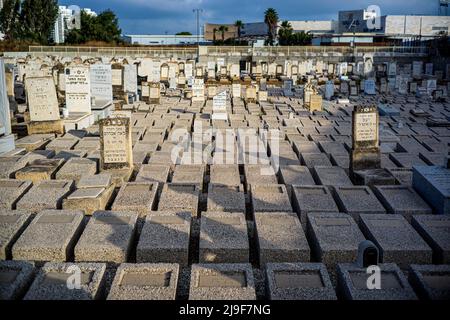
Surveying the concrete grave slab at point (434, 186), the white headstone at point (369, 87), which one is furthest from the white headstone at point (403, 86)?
the concrete grave slab at point (434, 186)

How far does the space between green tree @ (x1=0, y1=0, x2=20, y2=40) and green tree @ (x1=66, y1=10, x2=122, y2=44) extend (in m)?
5.94

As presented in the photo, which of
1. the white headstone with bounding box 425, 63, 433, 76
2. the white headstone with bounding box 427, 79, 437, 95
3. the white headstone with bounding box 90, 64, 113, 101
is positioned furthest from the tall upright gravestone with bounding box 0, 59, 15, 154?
the white headstone with bounding box 425, 63, 433, 76

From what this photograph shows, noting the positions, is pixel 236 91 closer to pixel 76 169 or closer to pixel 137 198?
pixel 76 169

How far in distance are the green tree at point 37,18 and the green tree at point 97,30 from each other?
2868 millimetres

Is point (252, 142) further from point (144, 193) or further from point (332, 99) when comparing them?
point (332, 99)

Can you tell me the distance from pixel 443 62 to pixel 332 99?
19.8 meters

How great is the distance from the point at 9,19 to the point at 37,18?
9.44 feet

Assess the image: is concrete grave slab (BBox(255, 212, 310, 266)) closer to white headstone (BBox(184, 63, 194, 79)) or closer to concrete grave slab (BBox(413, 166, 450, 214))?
concrete grave slab (BBox(413, 166, 450, 214))

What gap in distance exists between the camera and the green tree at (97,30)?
54.8 metres

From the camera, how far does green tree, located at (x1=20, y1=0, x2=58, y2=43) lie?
5169 centimetres

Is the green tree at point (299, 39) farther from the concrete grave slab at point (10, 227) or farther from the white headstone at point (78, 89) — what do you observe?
the concrete grave slab at point (10, 227)

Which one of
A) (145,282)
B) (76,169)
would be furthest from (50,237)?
(76,169)

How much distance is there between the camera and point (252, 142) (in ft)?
→ 36.3

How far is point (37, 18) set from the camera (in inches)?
2073
